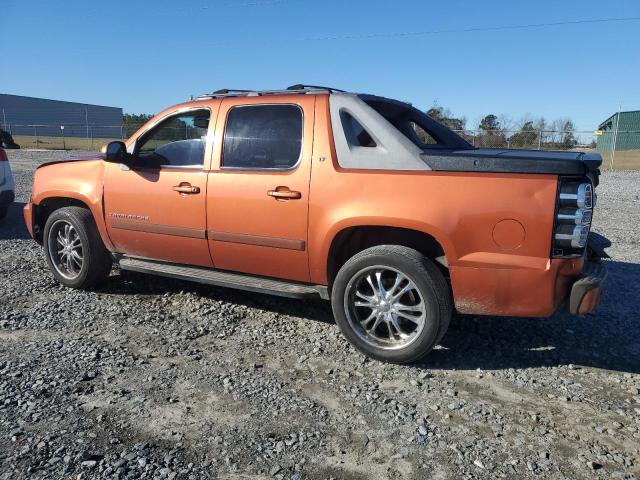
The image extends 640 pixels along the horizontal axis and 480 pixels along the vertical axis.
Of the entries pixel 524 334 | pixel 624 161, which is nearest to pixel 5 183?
pixel 524 334

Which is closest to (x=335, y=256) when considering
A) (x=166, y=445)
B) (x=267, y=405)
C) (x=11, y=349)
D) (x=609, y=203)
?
(x=267, y=405)

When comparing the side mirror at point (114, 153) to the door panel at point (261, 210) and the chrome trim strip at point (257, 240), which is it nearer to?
the door panel at point (261, 210)

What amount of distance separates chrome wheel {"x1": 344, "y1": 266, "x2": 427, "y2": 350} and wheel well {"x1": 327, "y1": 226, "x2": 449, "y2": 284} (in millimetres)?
268

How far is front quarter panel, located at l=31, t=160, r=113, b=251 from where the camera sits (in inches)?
198

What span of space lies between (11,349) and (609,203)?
1178 cm

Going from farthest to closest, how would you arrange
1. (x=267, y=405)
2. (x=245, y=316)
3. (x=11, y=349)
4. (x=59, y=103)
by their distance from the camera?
(x=59, y=103) → (x=245, y=316) → (x=11, y=349) → (x=267, y=405)

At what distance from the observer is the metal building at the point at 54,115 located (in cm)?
4819

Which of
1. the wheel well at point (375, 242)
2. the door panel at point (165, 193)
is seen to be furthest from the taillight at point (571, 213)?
the door panel at point (165, 193)

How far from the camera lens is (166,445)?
270 cm

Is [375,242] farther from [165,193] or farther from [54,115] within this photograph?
[54,115]

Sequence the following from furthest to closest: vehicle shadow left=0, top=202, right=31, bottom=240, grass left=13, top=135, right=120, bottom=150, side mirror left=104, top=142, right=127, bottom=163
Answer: grass left=13, top=135, right=120, bottom=150 → vehicle shadow left=0, top=202, right=31, bottom=240 → side mirror left=104, top=142, right=127, bottom=163

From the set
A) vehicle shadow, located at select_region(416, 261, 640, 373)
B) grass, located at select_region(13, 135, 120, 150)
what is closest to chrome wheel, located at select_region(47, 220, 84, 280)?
vehicle shadow, located at select_region(416, 261, 640, 373)

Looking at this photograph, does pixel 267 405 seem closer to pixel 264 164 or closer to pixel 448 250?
pixel 448 250

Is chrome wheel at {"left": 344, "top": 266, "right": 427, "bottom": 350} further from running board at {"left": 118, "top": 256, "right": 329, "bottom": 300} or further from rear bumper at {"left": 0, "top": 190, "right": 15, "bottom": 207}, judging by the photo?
rear bumper at {"left": 0, "top": 190, "right": 15, "bottom": 207}
